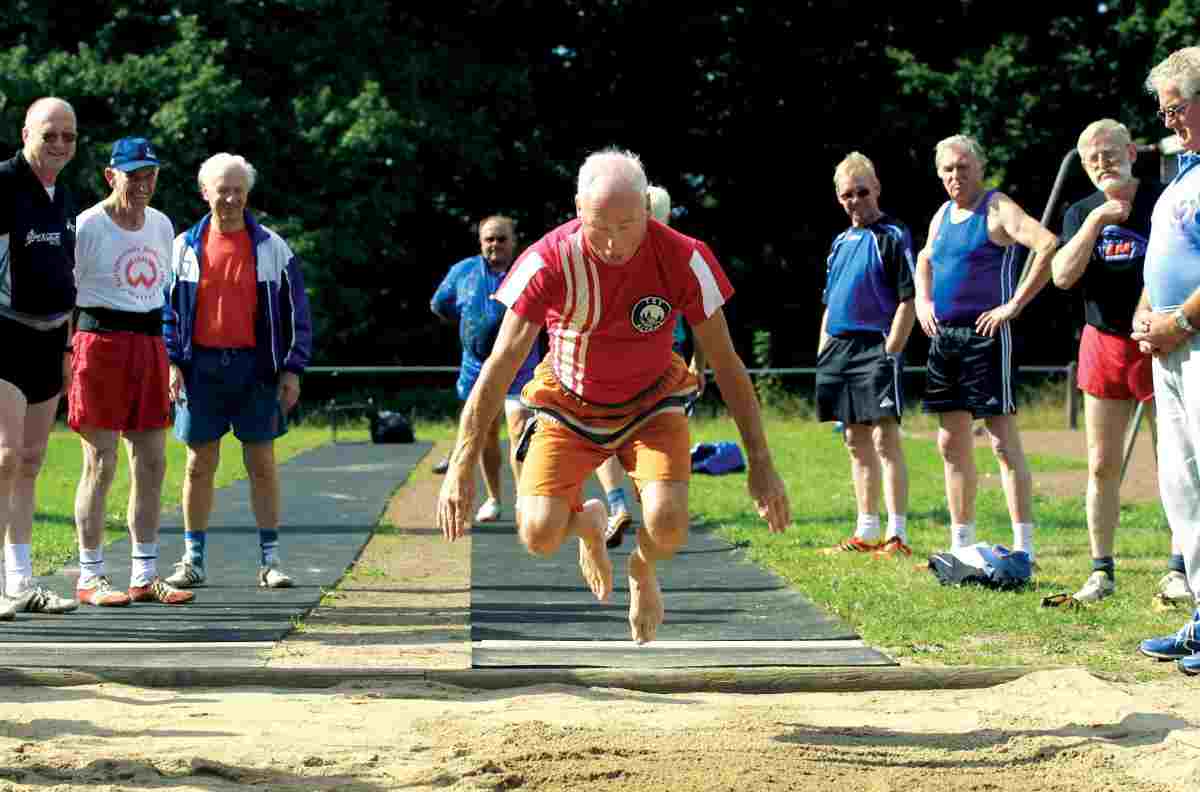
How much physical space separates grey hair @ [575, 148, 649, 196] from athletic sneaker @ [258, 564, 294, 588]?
3.76 m

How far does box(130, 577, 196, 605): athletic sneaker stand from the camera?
25.2 feet

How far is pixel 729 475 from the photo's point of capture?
1573cm

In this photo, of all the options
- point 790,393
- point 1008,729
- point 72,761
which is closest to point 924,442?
point 790,393

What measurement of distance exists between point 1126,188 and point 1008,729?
3.29 metres

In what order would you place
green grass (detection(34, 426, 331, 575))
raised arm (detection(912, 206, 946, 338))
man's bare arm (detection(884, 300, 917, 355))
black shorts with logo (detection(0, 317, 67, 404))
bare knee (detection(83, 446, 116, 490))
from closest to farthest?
black shorts with logo (detection(0, 317, 67, 404)), bare knee (detection(83, 446, 116, 490)), raised arm (detection(912, 206, 946, 338)), man's bare arm (detection(884, 300, 917, 355)), green grass (detection(34, 426, 331, 575))

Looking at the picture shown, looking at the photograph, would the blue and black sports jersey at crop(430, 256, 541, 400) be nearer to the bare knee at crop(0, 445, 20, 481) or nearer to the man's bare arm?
the man's bare arm

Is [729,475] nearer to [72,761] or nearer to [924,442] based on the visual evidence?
[924,442]

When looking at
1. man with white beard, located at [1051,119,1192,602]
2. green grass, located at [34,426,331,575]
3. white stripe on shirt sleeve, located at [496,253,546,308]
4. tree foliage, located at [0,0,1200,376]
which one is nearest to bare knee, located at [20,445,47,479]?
green grass, located at [34,426,331,575]

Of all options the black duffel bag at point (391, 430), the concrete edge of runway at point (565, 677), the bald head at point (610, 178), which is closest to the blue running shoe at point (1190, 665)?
the concrete edge of runway at point (565, 677)

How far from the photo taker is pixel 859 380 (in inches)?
372

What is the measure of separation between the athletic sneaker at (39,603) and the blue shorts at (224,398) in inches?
40.4

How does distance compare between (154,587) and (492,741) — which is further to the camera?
(154,587)

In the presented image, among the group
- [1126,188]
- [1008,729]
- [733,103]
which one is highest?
[733,103]

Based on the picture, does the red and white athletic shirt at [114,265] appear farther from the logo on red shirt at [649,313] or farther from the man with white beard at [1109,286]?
the man with white beard at [1109,286]
